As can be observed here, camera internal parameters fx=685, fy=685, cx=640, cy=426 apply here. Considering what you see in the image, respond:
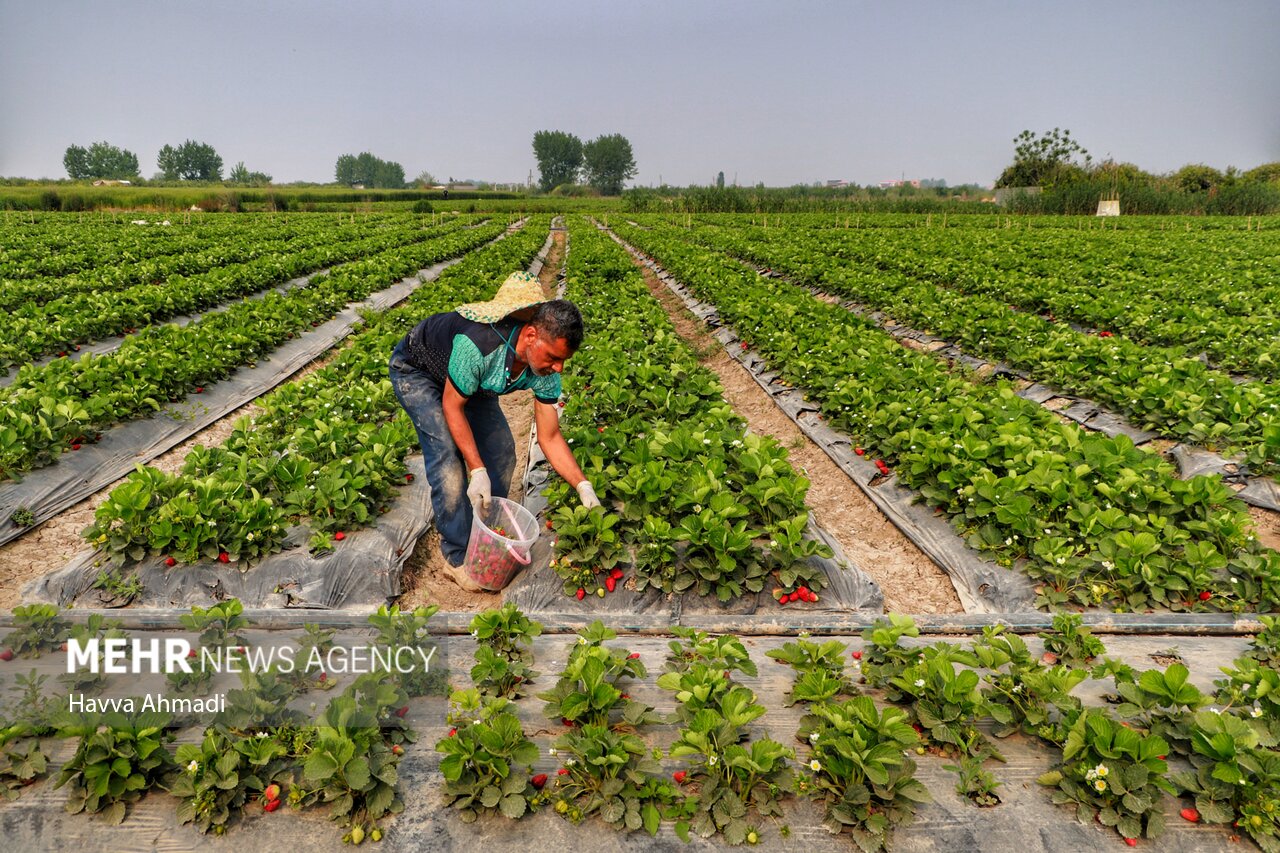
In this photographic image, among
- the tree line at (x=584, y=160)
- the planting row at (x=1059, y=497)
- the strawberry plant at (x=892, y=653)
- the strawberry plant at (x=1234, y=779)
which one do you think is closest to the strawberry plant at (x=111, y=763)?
the strawberry plant at (x=892, y=653)

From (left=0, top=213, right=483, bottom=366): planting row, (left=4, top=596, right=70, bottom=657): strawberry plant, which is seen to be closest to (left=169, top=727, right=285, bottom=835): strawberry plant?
(left=4, top=596, right=70, bottom=657): strawberry plant

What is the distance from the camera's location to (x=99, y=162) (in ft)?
351

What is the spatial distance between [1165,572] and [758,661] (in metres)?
2.55

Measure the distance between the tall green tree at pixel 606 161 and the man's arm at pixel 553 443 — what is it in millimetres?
131090

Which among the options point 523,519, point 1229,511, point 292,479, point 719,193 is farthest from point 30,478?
point 719,193

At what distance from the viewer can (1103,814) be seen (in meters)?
2.34

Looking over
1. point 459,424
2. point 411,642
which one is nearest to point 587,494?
point 459,424

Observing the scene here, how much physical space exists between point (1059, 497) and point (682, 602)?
2513 mm

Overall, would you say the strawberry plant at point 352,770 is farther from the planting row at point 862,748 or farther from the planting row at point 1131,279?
the planting row at point 1131,279

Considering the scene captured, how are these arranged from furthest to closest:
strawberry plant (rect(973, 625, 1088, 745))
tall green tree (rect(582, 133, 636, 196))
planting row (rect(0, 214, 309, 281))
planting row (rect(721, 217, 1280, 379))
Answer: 1. tall green tree (rect(582, 133, 636, 196))
2. planting row (rect(0, 214, 309, 281))
3. planting row (rect(721, 217, 1280, 379))
4. strawberry plant (rect(973, 625, 1088, 745))

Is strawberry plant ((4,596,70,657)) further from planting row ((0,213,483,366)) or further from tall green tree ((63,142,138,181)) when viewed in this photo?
tall green tree ((63,142,138,181))

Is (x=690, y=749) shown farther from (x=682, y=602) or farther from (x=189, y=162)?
(x=189, y=162)

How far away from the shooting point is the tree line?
129 metres

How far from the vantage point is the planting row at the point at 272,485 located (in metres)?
4.21
